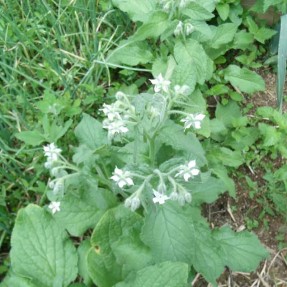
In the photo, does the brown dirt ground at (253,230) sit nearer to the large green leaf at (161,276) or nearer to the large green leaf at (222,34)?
the large green leaf at (161,276)

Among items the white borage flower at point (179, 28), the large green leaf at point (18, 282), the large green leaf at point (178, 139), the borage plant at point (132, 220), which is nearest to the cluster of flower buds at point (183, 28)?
the white borage flower at point (179, 28)

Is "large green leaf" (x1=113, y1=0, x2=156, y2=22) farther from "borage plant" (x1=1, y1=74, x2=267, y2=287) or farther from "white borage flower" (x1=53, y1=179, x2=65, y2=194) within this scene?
"white borage flower" (x1=53, y1=179, x2=65, y2=194)

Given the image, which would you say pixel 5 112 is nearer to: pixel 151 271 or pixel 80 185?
pixel 80 185

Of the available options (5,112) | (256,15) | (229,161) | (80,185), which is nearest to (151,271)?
(80,185)

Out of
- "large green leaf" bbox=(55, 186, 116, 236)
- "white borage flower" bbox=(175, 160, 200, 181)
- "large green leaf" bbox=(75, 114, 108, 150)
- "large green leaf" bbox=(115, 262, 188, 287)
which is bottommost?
"large green leaf" bbox=(115, 262, 188, 287)

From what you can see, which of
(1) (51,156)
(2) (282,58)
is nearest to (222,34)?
(2) (282,58)

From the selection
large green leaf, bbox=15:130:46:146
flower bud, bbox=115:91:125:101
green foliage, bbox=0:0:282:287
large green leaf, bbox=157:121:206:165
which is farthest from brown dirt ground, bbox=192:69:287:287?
flower bud, bbox=115:91:125:101
